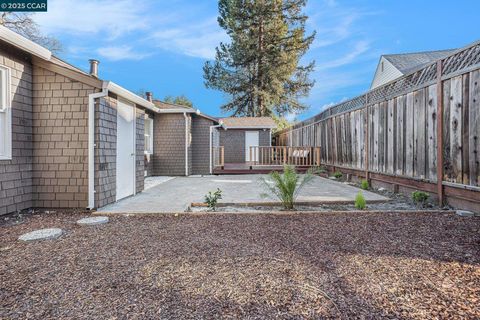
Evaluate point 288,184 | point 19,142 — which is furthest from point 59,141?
point 288,184

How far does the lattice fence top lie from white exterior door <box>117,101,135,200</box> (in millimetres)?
5761

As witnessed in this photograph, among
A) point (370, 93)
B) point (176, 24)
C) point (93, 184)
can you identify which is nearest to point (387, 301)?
point (93, 184)

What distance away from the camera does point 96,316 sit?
69.2 inches

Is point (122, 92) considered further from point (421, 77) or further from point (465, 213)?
point (465, 213)

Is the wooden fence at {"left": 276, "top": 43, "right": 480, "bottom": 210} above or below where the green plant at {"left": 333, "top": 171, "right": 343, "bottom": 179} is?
above

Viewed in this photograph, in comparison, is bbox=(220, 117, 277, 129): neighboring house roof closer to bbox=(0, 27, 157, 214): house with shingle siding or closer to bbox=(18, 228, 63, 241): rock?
bbox=(0, 27, 157, 214): house with shingle siding

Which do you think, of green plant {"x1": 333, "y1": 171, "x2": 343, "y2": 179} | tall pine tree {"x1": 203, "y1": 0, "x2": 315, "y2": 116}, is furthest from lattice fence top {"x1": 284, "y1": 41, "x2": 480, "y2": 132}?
tall pine tree {"x1": 203, "y1": 0, "x2": 315, "y2": 116}

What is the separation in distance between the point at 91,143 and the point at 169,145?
6.23m

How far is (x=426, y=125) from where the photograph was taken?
5.09m

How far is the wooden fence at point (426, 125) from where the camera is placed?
13.6 ft

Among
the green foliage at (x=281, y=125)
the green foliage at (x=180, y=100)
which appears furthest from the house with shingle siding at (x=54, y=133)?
the green foliage at (x=180, y=100)

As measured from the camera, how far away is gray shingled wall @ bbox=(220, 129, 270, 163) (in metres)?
16.6

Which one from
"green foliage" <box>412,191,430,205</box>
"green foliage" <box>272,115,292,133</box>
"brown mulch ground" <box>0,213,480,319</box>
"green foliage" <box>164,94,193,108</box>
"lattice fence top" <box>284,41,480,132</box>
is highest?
"green foliage" <box>164,94,193,108</box>

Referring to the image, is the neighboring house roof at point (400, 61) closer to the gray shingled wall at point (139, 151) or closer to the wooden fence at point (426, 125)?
the wooden fence at point (426, 125)
